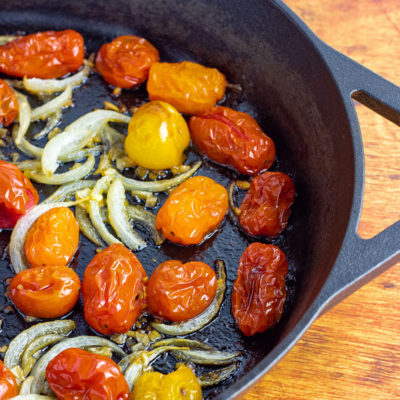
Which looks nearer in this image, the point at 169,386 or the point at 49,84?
the point at 169,386

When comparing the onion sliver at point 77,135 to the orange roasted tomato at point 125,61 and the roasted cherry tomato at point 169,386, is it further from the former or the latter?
the roasted cherry tomato at point 169,386

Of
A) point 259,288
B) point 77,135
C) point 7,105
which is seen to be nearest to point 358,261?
point 259,288

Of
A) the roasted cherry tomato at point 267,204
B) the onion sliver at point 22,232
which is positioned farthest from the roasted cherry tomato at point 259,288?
the onion sliver at point 22,232

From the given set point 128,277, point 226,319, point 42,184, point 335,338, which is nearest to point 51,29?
point 42,184

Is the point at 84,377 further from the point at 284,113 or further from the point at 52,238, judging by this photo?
the point at 284,113

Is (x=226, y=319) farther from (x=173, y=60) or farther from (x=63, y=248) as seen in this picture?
(x=173, y=60)
